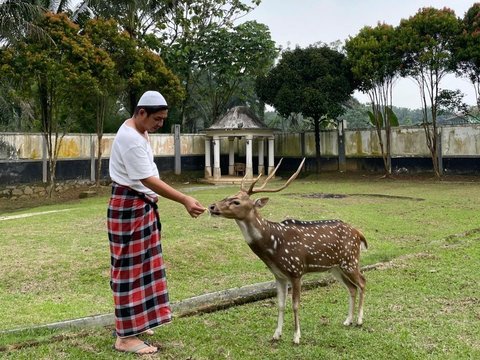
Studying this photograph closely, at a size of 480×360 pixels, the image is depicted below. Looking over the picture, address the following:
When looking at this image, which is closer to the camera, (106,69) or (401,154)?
(106,69)

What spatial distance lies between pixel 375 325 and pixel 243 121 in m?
20.7

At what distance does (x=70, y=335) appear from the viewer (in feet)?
13.6

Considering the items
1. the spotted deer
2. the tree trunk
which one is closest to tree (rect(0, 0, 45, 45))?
the spotted deer

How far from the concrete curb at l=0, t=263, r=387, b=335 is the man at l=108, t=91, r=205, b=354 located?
2.64ft

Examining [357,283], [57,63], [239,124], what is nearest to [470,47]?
[239,124]

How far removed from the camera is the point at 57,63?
15.8 m

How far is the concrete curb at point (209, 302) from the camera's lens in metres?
4.55

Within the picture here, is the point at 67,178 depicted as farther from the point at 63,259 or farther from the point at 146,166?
the point at 146,166

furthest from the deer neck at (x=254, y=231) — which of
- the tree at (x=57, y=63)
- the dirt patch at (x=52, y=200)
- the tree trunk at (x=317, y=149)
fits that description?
the tree trunk at (x=317, y=149)

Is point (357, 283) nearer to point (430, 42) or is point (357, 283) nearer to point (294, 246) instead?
point (294, 246)

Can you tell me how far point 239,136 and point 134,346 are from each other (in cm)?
2115

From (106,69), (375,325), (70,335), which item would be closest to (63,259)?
(70,335)

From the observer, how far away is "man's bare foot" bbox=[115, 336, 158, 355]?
3.83 m

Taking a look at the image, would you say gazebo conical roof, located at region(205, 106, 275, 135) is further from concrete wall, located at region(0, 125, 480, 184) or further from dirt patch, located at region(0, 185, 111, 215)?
dirt patch, located at region(0, 185, 111, 215)
